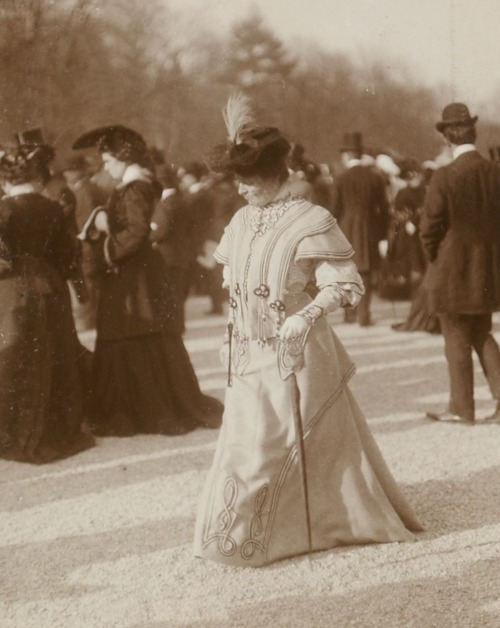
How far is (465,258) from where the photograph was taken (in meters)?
5.65

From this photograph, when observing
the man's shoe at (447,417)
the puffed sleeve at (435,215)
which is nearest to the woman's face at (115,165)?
the puffed sleeve at (435,215)

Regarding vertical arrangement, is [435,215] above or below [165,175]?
below

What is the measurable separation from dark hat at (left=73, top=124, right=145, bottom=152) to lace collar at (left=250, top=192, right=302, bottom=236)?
2349 mm

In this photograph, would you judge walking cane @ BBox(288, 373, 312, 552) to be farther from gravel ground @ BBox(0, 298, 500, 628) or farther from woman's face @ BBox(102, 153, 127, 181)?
woman's face @ BBox(102, 153, 127, 181)

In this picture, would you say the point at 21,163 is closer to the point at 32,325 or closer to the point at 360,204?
the point at 32,325

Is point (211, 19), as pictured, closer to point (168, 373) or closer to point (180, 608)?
point (168, 373)

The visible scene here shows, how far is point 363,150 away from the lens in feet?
29.4

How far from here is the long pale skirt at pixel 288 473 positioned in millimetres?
3529

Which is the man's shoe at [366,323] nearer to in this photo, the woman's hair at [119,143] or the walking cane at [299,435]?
the woman's hair at [119,143]

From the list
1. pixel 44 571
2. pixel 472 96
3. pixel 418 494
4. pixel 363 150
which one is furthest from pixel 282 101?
pixel 44 571

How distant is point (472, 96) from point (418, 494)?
254 centimetres

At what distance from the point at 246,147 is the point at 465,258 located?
261 cm

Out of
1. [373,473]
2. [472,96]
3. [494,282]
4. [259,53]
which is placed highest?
[259,53]

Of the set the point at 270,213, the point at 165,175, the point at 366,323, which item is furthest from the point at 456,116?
the point at 366,323
